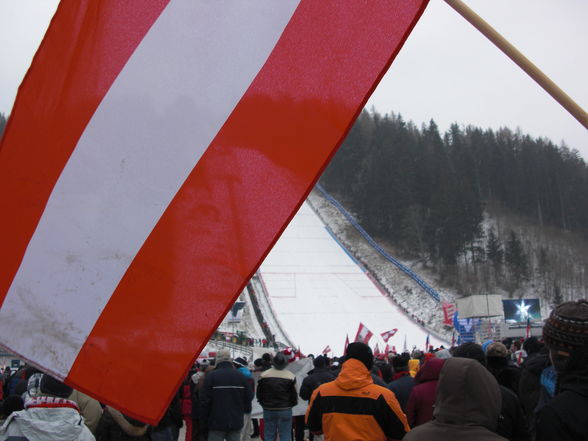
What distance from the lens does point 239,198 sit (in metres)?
2.77

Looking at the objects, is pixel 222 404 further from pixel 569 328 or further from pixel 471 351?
pixel 569 328

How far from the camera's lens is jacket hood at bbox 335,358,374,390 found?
14.0 feet

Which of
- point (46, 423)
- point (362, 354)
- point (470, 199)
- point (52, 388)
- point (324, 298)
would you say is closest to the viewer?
point (46, 423)

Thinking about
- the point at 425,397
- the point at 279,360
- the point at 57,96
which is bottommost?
the point at 425,397

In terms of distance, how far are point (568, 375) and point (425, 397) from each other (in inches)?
90.5

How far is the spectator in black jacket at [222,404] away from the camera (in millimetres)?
7379

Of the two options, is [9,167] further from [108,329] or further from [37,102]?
[108,329]

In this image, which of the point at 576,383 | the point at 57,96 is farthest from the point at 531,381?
the point at 57,96

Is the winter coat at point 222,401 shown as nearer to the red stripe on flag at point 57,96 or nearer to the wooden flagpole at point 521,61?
the red stripe on flag at point 57,96

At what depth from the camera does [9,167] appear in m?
2.92

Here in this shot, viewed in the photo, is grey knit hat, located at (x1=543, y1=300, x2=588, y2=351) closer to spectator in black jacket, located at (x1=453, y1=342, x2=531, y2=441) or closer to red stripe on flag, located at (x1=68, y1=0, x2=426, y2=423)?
red stripe on flag, located at (x1=68, y1=0, x2=426, y2=423)

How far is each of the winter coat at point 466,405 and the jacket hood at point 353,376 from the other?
5.99 ft

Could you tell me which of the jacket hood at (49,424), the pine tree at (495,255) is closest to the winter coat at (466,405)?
the jacket hood at (49,424)

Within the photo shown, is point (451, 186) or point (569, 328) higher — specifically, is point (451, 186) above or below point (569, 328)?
above
